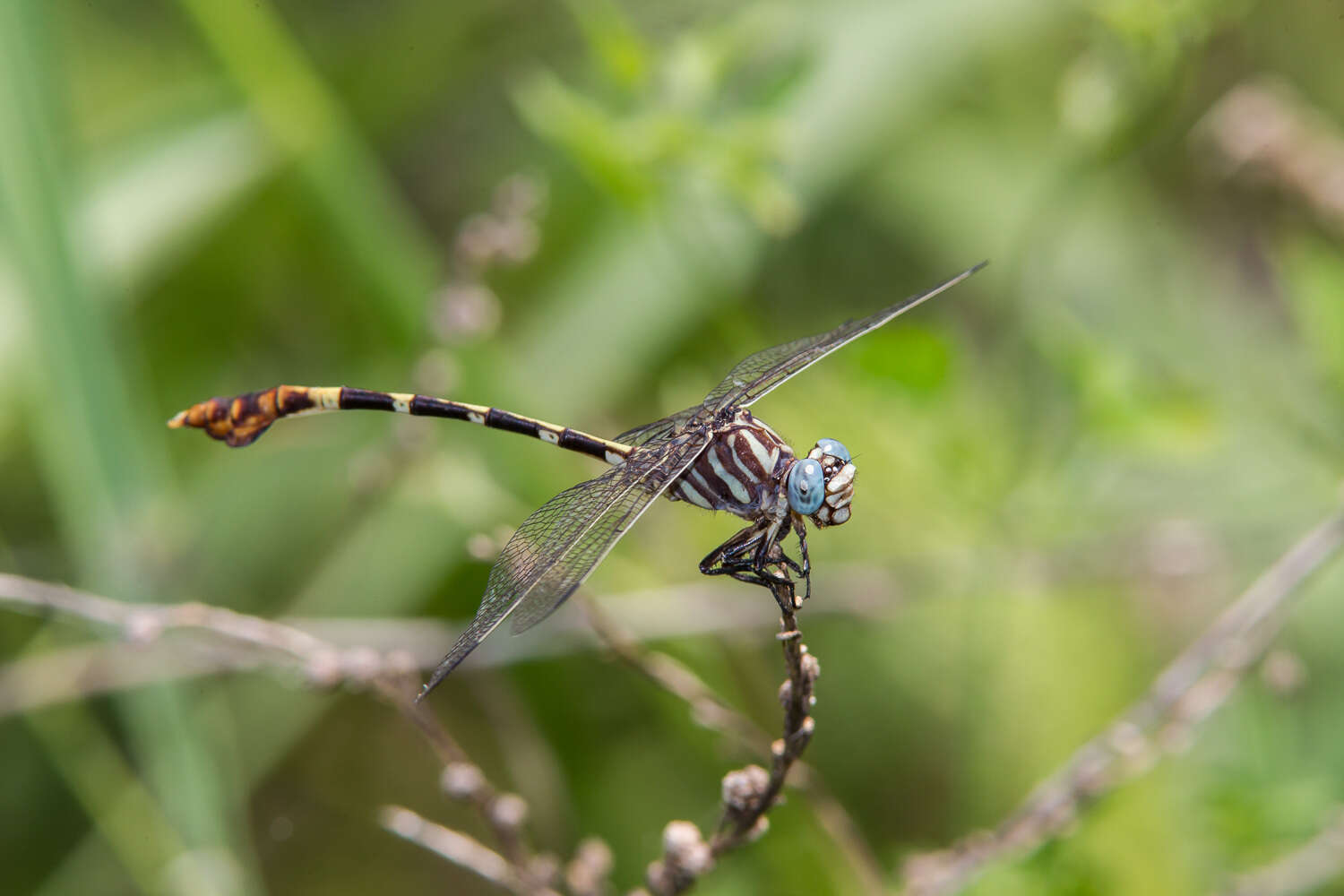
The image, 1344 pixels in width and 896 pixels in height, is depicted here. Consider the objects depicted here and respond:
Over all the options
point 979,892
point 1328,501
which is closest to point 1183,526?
point 1328,501

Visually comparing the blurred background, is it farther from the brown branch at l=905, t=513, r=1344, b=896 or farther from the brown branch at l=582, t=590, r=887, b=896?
the brown branch at l=582, t=590, r=887, b=896

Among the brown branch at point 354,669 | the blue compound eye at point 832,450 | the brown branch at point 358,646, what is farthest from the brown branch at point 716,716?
the brown branch at point 358,646

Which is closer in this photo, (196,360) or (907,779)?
(907,779)

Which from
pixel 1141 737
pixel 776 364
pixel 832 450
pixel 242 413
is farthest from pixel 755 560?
pixel 242 413

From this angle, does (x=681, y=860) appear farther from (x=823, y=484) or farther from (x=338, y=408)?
(x=338, y=408)

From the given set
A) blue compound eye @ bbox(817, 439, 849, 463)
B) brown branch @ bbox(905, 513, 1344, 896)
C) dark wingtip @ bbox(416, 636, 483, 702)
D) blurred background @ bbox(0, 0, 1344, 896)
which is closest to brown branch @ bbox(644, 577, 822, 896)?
dark wingtip @ bbox(416, 636, 483, 702)

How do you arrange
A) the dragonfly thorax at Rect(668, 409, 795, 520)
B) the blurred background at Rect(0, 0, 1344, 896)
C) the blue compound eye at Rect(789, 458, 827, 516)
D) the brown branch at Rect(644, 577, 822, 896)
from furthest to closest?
the blurred background at Rect(0, 0, 1344, 896) → the dragonfly thorax at Rect(668, 409, 795, 520) → the blue compound eye at Rect(789, 458, 827, 516) → the brown branch at Rect(644, 577, 822, 896)

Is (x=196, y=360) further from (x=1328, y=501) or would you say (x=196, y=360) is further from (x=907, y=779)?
(x=1328, y=501)
